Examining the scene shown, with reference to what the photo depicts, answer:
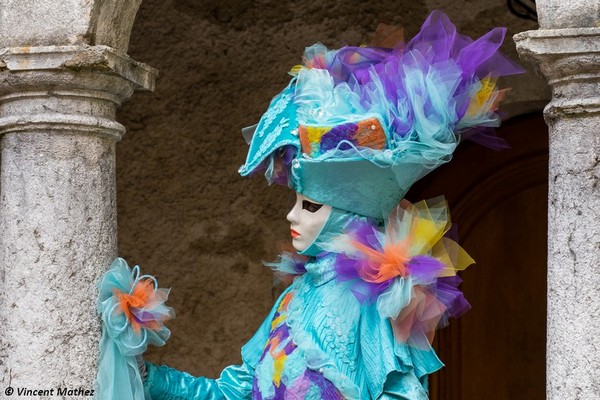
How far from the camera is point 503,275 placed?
180 inches

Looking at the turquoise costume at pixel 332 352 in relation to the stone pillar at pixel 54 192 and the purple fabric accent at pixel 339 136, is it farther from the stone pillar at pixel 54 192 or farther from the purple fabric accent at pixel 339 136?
the stone pillar at pixel 54 192

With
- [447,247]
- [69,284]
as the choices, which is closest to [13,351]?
[69,284]

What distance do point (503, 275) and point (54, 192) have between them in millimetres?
1974

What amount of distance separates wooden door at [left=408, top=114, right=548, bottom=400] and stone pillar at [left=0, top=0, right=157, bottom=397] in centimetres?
175

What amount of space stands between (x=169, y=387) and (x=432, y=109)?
1.05 metres

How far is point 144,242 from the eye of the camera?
479 centimetres

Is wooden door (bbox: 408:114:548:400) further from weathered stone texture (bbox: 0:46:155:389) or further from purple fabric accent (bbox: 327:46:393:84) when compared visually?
weathered stone texture (bbox: 0:46:155:389)

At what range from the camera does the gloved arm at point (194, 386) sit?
3.35 meters

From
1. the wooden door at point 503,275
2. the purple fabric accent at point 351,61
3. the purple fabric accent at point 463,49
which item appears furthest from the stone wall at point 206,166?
the purple fabric accent at point 463,49

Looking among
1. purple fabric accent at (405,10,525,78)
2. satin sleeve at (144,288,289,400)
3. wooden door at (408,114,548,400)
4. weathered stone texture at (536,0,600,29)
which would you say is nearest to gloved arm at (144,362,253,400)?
satin sleeve at (144,288,289,400)

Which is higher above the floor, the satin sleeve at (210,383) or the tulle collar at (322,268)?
the tulle collar at (322,268)

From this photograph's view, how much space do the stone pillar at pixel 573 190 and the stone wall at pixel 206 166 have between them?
76.0 inches

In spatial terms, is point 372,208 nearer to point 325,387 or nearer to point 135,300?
point 325,387

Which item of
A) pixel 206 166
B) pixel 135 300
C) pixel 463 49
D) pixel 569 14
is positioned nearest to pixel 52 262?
pixel 135 300
